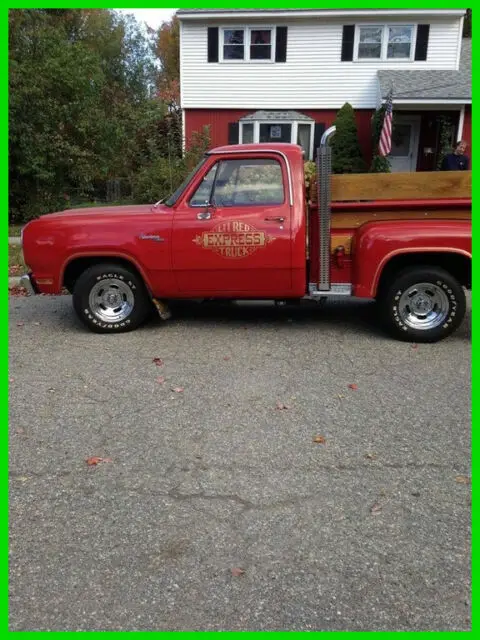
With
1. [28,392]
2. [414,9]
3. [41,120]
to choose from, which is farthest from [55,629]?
[414,9]

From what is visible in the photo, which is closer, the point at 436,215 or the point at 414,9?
the point at 436,215

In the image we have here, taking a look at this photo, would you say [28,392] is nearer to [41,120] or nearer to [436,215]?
[436,215]

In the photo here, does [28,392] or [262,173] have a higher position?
[262,173]

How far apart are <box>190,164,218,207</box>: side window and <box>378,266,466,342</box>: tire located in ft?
7.19

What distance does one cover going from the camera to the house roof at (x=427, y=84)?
1761 centimetres

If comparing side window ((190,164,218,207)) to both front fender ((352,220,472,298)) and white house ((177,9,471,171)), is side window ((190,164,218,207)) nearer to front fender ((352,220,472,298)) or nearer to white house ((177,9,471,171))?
front fender ((352,220,472,298))

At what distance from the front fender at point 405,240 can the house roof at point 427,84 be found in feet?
42.9

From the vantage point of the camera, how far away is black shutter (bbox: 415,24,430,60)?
61.8ft

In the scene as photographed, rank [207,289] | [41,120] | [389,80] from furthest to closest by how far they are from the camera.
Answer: [389,80] → [41,120] → [207,289]

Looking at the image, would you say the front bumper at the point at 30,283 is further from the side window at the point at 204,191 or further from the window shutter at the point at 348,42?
the window shutter at the point at 348,42

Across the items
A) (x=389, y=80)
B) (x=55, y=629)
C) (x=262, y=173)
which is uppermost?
(x=389, y=80)

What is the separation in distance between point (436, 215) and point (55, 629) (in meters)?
5.12

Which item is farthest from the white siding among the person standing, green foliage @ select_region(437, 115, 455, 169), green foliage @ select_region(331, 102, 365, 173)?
the person standing

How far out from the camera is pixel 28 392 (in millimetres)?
4953
